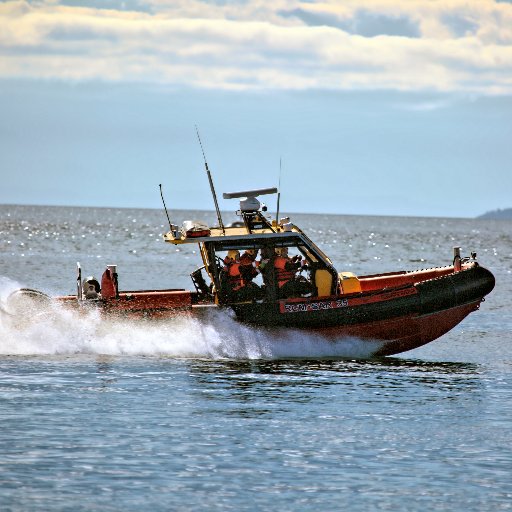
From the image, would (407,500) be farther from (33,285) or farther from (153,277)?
(153,277)

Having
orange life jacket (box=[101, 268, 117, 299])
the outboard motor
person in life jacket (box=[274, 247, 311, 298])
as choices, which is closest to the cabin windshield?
person in life jacket (box=[274, 247, 311, 298])

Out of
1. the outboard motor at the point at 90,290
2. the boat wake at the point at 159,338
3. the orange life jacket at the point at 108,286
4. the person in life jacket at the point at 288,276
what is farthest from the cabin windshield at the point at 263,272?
the outboard motor at the point at 90,290

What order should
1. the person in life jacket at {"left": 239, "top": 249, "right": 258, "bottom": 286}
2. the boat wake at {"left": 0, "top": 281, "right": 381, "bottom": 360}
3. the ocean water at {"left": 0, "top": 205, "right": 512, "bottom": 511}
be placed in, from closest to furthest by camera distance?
1. the ocean water at {"left": 0, "top": 205, "right": 512, "bottom": 511}
2. the person in life jacket at {"left": 239, "top": 249, "right": 258, "bottom": 286}
3. the boat wake at {"left": 0, "top": 281, "right": 381, "bottom": 360}

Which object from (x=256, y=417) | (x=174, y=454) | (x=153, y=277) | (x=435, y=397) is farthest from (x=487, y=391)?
(x=153, y=277)

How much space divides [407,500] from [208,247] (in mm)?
9055

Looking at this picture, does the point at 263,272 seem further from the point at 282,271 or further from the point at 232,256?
the point at 232,256

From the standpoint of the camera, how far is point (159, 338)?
21.2 m

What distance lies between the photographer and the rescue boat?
20.2 m

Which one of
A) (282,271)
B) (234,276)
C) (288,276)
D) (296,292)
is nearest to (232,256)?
(234,276)

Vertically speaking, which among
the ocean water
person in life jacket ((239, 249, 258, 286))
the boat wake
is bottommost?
the ocean water

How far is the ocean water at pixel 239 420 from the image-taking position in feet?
40.1

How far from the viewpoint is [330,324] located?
20500 millimetres

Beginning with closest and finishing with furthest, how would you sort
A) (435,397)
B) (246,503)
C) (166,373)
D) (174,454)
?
1. (246,503)
2. (174,454)
3. (435,397)
4. (166,373)

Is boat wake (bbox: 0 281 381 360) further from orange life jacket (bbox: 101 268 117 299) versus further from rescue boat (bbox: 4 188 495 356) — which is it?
orange life jacket (bbox: 101 268 117 299)
